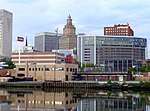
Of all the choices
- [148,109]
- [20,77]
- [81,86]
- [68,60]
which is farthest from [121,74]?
[148,109]

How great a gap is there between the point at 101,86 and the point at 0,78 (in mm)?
39637

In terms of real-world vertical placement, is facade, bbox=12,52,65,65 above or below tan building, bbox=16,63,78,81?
above

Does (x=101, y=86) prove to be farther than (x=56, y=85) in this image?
No

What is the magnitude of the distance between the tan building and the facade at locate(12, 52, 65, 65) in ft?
44.2

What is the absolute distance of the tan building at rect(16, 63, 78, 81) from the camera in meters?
119

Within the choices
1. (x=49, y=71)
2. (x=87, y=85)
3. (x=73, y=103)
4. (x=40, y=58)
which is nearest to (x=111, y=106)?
(x=73, y=103)

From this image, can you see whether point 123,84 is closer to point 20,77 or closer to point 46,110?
point 20,77

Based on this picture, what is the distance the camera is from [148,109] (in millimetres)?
42875

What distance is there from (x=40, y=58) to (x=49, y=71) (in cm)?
2305

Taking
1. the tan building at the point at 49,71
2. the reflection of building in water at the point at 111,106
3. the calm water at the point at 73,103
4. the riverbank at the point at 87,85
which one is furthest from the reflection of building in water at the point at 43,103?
the tan building at the point at 49,71

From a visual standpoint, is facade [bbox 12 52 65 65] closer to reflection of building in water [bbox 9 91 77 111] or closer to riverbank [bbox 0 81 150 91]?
riverbank [bbox 0 81 150 91]

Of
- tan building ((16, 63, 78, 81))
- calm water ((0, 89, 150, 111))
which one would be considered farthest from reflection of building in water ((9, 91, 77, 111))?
tan building ((16, 63, 78, 81))

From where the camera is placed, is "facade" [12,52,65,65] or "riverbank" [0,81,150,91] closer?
"riverbank" [0,81,150,91]

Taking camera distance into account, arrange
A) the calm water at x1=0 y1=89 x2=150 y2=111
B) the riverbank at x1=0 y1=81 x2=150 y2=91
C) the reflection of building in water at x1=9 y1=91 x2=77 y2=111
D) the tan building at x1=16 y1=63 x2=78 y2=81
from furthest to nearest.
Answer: the tan building at x1=16 y1=63 x2=78 y2=81
the riverbank at x1=0 y1=81 x2=150 y2=91
the reflection of building in water at x1=9 y1=91 x2=77 y2=111
the calm water at x1=0 y1=89 x2=150 y2=111
